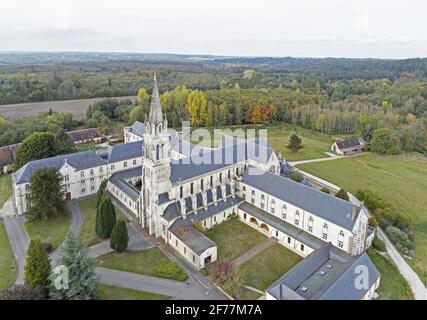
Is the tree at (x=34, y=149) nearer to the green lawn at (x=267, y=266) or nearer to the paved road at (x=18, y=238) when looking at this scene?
the paved road at (x=18, y=238)

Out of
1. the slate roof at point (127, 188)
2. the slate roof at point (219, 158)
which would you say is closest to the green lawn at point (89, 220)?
the slate roof at point (127, 188)

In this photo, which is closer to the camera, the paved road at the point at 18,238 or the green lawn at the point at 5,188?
the paved road at the point at 18,238

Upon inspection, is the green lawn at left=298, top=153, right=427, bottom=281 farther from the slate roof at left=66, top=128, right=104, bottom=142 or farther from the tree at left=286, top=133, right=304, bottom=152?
the slate roof at left=66, top=128, right=104, bottom=142

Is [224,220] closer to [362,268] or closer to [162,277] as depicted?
[162,277]

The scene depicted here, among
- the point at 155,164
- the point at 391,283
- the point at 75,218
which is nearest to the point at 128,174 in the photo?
the point at 75,218

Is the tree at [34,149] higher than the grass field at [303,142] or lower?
higher
